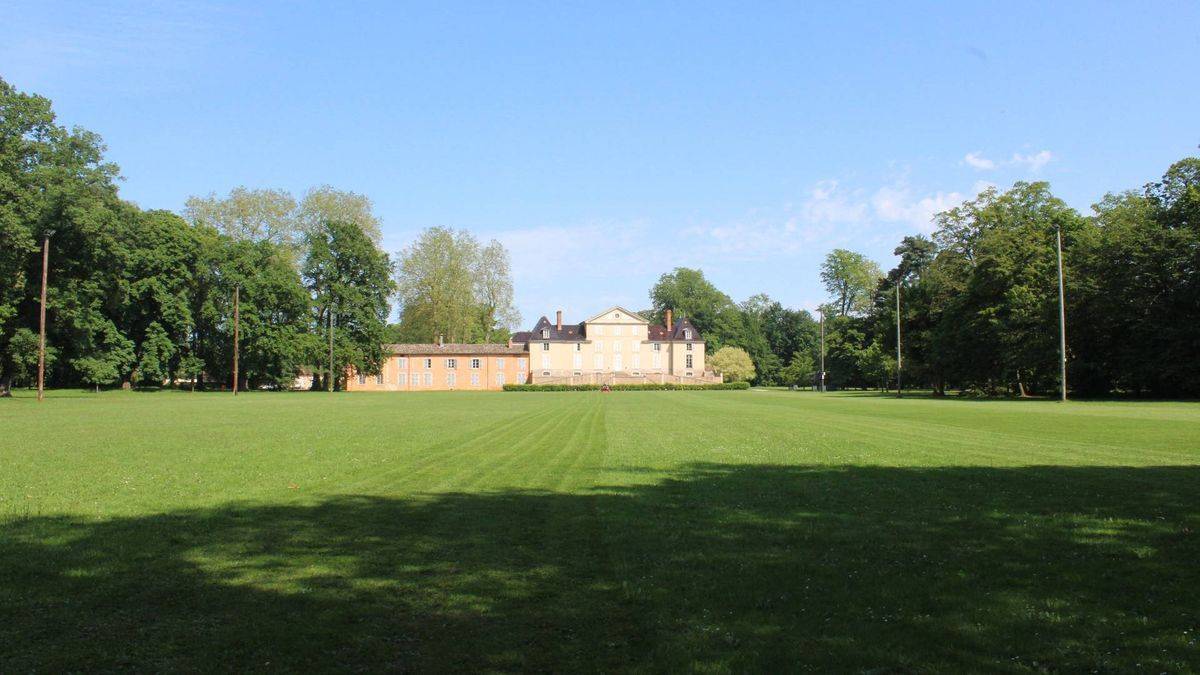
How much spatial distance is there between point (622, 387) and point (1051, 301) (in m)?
59.1

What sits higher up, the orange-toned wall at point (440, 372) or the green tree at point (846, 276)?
the green tree at point (846, 276)

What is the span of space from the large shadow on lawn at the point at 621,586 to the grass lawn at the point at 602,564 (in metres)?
0.03

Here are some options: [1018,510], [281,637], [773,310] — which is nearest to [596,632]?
[281,637]

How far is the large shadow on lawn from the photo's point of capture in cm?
507

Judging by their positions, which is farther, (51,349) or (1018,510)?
(51,349)

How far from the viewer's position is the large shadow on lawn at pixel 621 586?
5066 mm

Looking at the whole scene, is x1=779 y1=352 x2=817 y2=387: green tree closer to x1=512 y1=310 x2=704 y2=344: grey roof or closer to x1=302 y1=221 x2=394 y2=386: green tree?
x1=512 y1=310 x2=704 y2=344: grey roof

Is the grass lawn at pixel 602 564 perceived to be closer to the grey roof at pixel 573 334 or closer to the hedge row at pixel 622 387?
the hedge row at pixel 622 387

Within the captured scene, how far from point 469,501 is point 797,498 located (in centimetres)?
452

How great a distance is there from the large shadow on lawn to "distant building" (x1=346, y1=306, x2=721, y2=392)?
95328 millimetres

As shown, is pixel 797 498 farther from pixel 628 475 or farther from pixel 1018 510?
pixel 628 475

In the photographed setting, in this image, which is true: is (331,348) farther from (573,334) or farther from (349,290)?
(573,334)

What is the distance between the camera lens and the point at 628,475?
13.9 m

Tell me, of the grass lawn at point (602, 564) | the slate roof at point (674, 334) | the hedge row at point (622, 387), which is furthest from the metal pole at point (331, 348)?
the grass lawn at point (602, 564)
